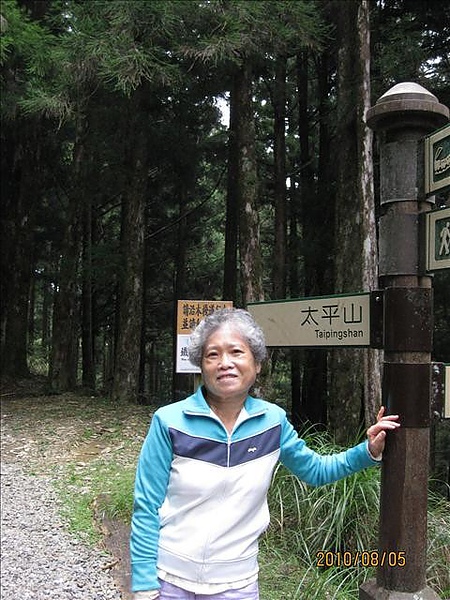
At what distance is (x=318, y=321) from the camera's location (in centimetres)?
266

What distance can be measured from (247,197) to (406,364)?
259 inches

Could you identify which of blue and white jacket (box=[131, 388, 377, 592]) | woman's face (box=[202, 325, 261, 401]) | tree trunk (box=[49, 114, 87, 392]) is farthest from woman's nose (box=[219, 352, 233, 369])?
tree trunk (box=[49, 114, 87, 392])

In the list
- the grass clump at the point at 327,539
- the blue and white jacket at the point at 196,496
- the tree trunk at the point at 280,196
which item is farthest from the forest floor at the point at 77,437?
the tree trunk at the point at 280,196

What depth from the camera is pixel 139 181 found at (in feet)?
34.9

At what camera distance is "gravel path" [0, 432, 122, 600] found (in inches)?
142

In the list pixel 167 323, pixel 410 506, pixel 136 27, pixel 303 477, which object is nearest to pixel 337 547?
pixel 410 506

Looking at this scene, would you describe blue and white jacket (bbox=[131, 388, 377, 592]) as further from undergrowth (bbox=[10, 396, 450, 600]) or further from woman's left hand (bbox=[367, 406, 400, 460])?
undergrowth (bbox=[10, 396, 450, 600])

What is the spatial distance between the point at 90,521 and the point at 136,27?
Answer: 569 cm

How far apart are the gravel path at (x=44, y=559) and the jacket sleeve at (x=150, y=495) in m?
2.09

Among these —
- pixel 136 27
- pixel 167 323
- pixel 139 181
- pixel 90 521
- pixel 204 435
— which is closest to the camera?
pixel 204 435

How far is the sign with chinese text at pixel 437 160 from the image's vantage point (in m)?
2.21

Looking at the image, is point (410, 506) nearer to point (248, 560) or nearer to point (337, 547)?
point (248, 560)

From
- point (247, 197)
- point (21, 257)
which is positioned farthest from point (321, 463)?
point (21, 257)
